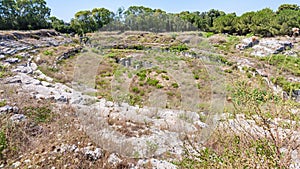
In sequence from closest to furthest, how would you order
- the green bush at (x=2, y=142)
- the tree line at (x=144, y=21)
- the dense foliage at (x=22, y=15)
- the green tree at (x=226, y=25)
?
the green bush at (x=2, y=142) < the tree line at (x=144, y=21) < the dense foliage at (x=22, y=15) < the green tree at (x=226, y=25)

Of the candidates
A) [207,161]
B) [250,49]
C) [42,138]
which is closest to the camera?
[207,161]

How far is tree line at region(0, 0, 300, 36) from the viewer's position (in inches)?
567

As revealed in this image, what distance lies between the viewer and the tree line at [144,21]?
14.4m

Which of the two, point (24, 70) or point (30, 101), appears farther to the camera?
point (24, 70)

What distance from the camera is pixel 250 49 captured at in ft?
50.2

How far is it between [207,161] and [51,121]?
10.2 feet

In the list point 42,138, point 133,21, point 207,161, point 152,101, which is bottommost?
point 152,101

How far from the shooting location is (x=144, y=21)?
1268cm

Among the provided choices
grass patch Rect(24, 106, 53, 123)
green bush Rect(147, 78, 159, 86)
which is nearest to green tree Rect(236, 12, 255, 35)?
green bush Rect(147, 78, 159, 86)

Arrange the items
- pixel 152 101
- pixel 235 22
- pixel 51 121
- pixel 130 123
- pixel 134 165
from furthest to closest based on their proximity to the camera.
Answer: pixel 235 22, pixel 152 101, pixel 130 123, pixel 51 121, pixel 134 165

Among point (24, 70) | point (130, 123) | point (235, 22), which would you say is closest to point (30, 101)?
point (130, 123)

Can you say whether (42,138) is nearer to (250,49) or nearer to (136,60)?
(136,60)

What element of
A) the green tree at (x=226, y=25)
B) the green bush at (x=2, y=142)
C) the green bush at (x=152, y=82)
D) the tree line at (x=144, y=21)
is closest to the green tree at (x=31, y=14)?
the tree line at (x=144, y=21)

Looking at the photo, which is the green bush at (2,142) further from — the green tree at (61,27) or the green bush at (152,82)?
the green tree at (61,27)
